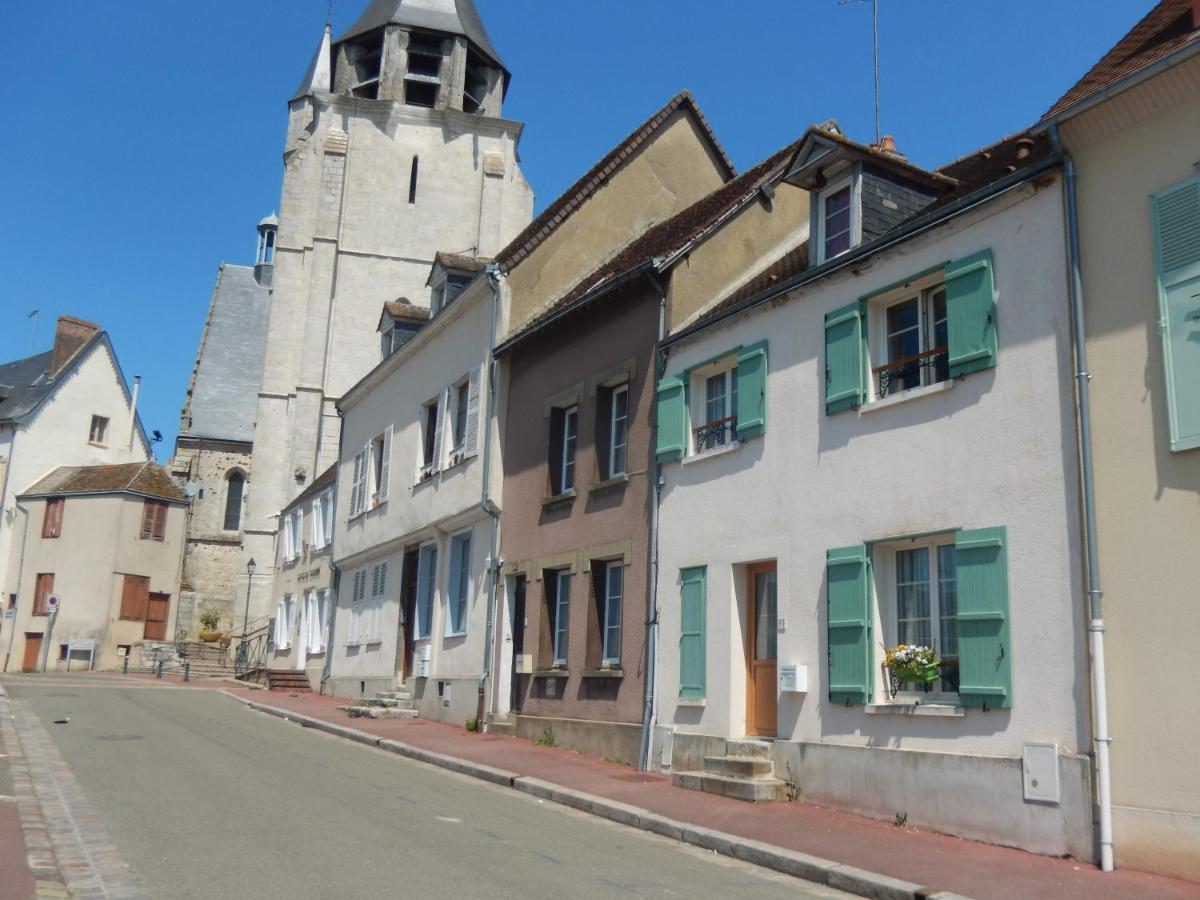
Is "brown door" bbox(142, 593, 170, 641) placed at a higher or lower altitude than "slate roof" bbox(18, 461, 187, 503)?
lower

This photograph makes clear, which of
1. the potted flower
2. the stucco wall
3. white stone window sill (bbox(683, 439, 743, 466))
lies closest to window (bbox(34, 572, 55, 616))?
white stone window sill (bbox(683, 439, 743, 466))

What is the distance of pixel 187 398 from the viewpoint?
5447 cm

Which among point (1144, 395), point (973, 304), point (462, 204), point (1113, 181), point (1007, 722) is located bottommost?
point (1007, 722)

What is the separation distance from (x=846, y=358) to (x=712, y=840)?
185 inches

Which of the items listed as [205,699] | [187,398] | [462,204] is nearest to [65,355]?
[187,398]

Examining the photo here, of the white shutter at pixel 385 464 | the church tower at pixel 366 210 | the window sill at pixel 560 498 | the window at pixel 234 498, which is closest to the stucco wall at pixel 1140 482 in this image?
the window sill at pixel 560 498

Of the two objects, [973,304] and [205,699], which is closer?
[973,304]

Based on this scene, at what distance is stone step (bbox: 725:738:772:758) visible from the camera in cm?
1167

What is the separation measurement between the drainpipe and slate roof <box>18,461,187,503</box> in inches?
1650

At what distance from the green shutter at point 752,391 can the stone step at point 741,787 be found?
3.54 m

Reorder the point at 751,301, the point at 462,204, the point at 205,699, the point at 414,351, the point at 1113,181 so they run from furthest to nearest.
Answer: the point at 462,204, the point at 205,699, the point at 414,351, the point at 751,301, the point at 1113,181

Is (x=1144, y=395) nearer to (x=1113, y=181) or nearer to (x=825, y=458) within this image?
(x=1113, y=181)

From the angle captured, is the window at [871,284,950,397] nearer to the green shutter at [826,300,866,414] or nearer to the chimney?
the green shutter at [826,300,866,414]

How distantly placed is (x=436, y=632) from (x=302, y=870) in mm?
13086
